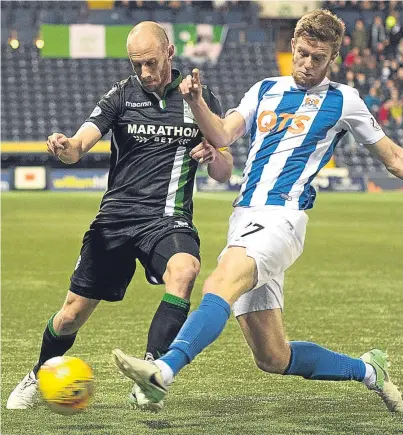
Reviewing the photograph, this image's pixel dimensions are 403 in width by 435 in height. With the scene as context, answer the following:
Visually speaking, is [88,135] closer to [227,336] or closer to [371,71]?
[227,336]

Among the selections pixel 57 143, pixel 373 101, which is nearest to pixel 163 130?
pixel 57 143

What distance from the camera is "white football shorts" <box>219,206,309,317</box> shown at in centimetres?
516

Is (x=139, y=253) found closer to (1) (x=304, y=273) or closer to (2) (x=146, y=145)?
(2) (x=146, y=145)

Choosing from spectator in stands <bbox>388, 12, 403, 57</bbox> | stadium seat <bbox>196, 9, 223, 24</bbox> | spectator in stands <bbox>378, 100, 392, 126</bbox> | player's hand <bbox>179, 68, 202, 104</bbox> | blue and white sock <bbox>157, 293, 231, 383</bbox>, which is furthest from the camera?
spectator in stands <bbox>388, 12, 403, 57</bbox>

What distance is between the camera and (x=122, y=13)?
34.2 meters

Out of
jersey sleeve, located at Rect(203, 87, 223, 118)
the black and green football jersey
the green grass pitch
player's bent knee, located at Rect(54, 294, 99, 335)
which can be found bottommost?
the green grass pitch

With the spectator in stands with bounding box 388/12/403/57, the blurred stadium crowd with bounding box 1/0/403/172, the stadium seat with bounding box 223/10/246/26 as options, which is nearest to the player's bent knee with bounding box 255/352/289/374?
the blurred stadium crowd with bounding box 1/0/403/172

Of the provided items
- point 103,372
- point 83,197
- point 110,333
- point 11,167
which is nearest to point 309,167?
point 103,372

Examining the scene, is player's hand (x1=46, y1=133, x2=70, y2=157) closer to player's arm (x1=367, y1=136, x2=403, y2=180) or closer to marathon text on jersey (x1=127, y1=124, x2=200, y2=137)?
marathon text on jersey (x1=127, y1=124, x2=200, y2=137)

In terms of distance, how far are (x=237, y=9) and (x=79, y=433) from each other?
31.3 m

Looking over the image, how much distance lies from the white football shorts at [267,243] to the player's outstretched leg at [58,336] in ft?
3.00

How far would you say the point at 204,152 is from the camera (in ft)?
17.8

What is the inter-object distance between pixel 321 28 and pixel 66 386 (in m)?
2.11

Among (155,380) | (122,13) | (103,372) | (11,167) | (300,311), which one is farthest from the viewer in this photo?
(122,13)
